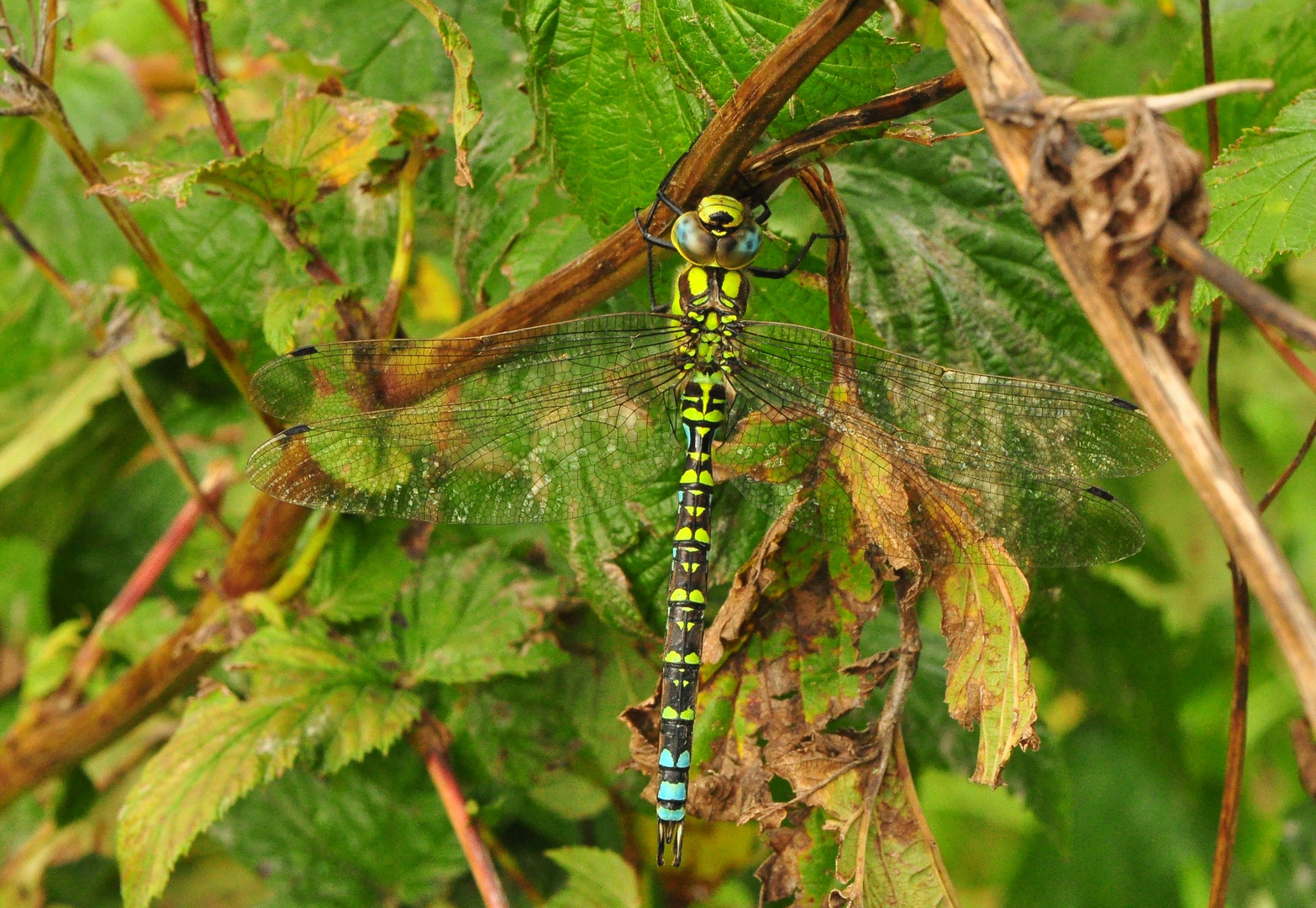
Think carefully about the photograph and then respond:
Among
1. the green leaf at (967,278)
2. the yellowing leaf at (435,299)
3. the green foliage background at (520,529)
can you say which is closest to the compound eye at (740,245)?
Result: the green foliage background at (520,529)

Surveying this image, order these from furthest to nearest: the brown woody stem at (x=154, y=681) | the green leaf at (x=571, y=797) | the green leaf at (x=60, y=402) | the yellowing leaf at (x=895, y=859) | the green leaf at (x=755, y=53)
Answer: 1. the green leaf at (x=60, y=402)
2. the green leaf at (x=571, y=797)
3. the brown woody stem at (x=154, y=681)
4. the yellowing leaf at (x=895, y=859)
5. the green leaf at (x=755, y=53)

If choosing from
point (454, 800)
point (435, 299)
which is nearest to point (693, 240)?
point (454, 800)

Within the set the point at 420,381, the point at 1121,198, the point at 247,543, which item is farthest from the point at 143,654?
the point at 1121,198

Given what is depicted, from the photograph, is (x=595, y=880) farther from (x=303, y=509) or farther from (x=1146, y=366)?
(x=1146, y=366)

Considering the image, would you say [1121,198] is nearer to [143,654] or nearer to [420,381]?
[420,381]

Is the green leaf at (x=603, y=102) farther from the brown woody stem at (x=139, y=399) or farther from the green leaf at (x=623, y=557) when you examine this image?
the brown woody stem at (x=139, y=399)

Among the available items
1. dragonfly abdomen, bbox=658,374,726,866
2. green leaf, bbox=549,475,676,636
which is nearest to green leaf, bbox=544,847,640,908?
dragonfly abdomen, bbox=658,374,726,866

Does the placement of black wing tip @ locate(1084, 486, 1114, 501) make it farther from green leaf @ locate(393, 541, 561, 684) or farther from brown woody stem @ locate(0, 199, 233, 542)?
brown woody stem @ locate(0, 199, 233, 542)

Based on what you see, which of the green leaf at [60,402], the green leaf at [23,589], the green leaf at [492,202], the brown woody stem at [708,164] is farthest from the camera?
the green leaf at [23,589]
